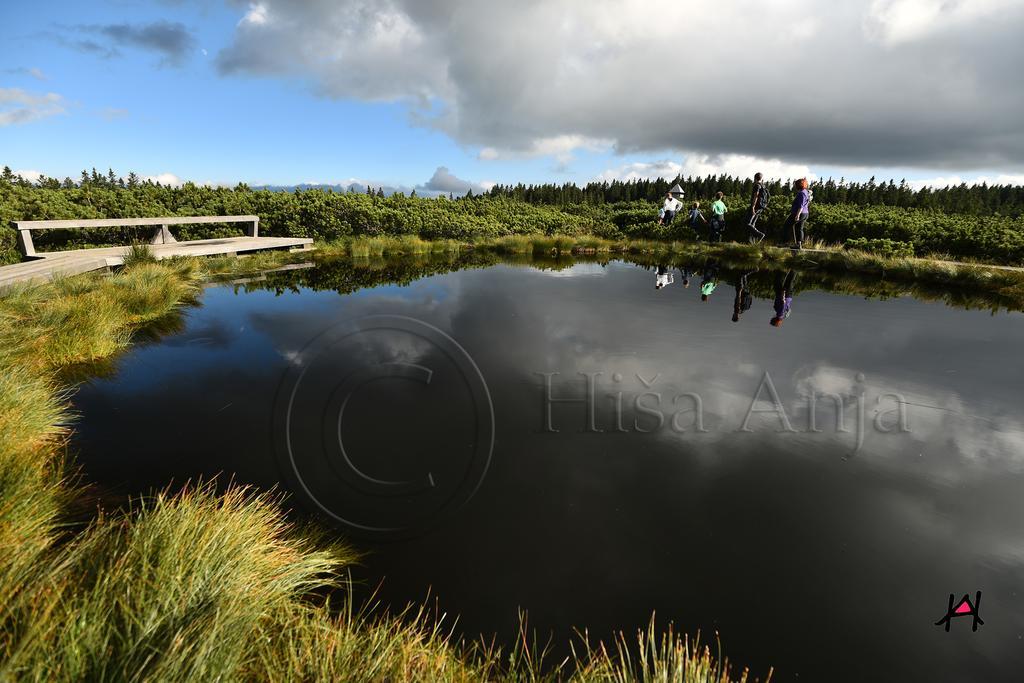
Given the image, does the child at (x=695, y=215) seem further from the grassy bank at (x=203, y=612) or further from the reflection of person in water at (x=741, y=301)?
the grassy bank at (x=203, y=612)

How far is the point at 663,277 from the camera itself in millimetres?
13000

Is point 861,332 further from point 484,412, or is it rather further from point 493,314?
point 484,412

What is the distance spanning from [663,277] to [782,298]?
3568mm

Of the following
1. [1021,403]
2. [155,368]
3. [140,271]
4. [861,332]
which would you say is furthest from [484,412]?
[140,271]

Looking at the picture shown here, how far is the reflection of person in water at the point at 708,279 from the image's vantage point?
34.8ft

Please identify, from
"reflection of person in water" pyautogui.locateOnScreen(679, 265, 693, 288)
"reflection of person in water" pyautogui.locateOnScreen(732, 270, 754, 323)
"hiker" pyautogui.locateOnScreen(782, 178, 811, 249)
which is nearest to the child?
"hiker" pyautogui.locateOnScreen(782, 178, 811, 249)

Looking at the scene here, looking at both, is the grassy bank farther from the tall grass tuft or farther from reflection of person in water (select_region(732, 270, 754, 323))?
the tall grass tuft

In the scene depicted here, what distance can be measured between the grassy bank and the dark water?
23 centimetres

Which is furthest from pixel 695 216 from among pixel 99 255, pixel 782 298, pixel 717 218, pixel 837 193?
pixel 837 193

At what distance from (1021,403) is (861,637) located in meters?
4.88

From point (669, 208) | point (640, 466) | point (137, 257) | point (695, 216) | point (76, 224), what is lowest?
point (640, 466)

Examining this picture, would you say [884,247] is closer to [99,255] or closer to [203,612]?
[203,612]

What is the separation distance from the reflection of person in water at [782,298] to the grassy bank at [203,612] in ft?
24.5

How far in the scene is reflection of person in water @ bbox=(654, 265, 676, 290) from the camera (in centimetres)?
1171
